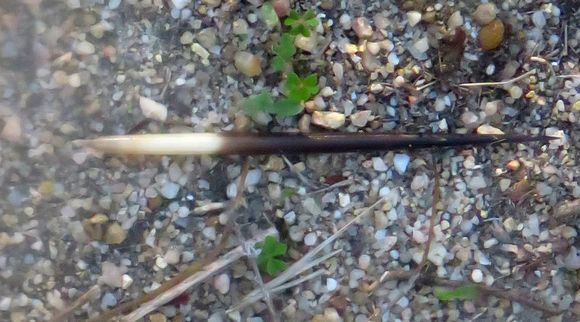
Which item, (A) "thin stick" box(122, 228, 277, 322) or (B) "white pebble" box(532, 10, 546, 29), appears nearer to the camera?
(A) "thin stick" box(122, 228, 277, 322)

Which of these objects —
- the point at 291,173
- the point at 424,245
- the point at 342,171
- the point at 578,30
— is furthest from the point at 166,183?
the point at 578,30

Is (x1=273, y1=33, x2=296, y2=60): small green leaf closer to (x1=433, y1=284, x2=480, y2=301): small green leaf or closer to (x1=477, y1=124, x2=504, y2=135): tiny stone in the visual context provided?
(x1=477, y1=124, x2=504, y2=135): tiny stone

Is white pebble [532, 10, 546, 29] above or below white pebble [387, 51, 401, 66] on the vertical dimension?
above

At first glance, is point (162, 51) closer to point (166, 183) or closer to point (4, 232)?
point (166, 183)

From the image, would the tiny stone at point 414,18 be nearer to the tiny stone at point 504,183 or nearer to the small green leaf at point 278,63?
the small green leaf at point 278,63

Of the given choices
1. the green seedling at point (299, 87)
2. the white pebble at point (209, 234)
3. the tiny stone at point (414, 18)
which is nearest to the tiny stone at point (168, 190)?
the white pebble at point (209, 234)

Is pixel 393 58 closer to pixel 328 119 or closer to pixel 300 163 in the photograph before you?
pixel 328 119

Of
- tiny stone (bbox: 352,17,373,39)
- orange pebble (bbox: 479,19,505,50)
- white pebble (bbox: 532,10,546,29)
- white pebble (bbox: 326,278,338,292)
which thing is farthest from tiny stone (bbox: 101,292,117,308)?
white pebble (bbox: 532,10,546,29)
